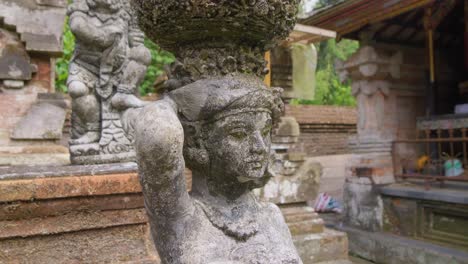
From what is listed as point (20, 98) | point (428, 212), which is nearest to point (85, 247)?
point (20, 98)

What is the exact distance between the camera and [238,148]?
1463 millimetres

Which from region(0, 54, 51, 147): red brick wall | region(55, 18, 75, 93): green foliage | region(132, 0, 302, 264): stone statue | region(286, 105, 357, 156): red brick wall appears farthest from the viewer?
region(286, 105, 357, 156): red brick wall

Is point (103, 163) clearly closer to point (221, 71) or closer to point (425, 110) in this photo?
point (221, 71)

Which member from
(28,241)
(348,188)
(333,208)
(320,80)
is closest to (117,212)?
(28,241)

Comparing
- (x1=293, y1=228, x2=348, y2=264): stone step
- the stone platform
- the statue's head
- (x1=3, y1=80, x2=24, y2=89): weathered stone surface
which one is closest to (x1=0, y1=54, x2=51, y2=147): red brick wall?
(x1=3, y1=80, x2=24, y2=89): weathered stone surface

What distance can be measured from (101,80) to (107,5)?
23.6 inches

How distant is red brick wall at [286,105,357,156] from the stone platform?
23.9ft

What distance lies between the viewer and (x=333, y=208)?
323 inches

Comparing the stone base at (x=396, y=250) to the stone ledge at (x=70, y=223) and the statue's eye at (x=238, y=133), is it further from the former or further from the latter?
the statue's eye at (x=238, y=133)

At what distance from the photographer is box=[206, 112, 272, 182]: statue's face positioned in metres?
1.46

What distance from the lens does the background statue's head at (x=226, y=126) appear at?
1.45 m

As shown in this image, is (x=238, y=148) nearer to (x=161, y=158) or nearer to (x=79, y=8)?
(x=161, y=158)

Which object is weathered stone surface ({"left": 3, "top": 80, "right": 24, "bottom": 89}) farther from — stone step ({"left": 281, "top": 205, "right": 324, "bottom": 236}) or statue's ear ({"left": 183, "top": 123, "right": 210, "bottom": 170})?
statue's ear ({"left": 183, "top": 123, "right": 210, "bottom": 170})

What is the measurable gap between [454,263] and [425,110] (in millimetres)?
2795
